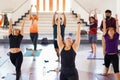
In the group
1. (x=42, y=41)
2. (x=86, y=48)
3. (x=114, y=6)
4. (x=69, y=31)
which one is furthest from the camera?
(x=114, y=6)

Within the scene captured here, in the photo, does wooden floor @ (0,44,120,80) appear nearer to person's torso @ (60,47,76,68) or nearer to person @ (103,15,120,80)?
person @ (103,15,120,80)

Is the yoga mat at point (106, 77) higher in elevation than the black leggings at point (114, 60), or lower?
lower

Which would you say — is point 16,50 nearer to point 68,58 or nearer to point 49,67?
point 68,58

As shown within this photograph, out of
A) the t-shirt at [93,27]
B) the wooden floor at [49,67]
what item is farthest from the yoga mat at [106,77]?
the t-shirt at [93,27]

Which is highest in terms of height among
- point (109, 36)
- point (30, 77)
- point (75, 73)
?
point (109, 36)

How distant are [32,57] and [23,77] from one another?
2.77 meters

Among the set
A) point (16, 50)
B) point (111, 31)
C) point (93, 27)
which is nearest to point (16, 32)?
point (16, 50)

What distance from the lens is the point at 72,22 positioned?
16.3 m

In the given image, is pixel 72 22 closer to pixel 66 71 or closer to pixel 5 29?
pixel 5 29

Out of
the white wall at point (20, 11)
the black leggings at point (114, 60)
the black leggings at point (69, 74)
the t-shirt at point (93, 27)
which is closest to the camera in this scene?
the black leggings at point (69, 74)

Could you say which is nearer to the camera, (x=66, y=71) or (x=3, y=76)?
(x=66, y=71)

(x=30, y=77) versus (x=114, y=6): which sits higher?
(x=114, y=6)

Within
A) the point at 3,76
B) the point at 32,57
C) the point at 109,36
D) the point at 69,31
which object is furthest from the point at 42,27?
the point at 109,36

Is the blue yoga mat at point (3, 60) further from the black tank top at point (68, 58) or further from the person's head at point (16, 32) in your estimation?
the black tank top at point (68, 58)
